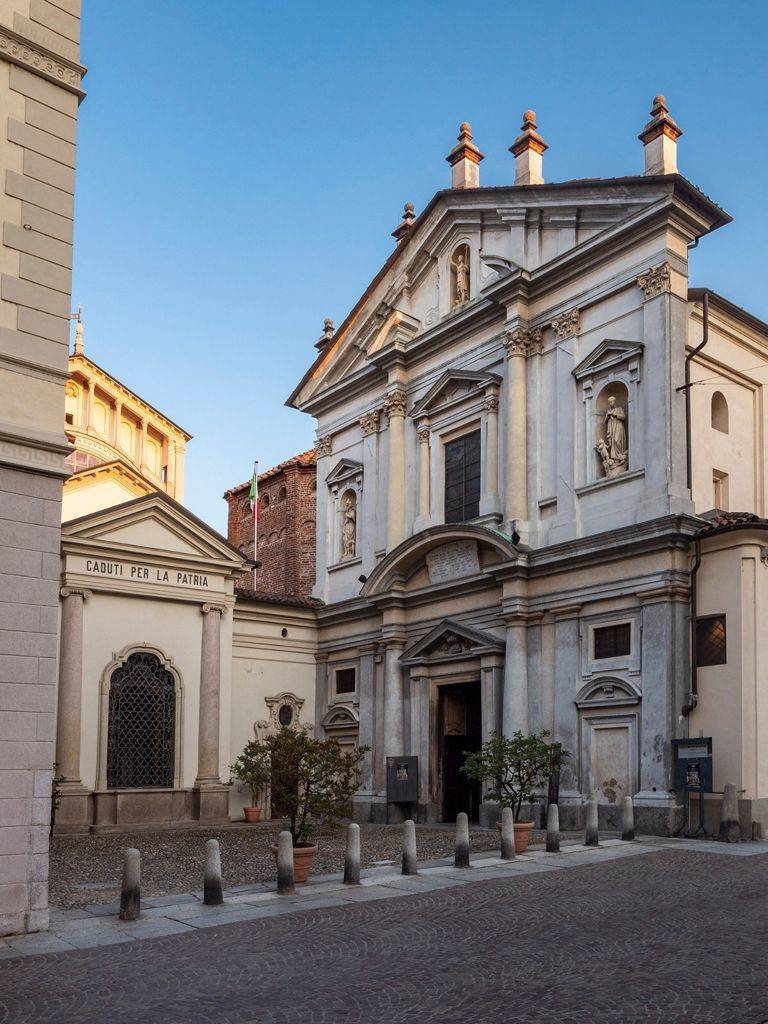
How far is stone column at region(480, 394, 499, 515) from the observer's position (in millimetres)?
23344

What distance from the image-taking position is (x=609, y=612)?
65.7ft

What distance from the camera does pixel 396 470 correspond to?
86.3 ft

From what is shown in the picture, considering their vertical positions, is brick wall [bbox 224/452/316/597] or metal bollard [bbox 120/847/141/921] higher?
brick wall [bbox 224/452/316/597]

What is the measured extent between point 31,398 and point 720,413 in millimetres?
15010

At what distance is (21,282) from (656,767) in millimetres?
13328

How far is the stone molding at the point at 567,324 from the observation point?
2186 cm

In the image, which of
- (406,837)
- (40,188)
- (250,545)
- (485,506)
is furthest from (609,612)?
(250,545)

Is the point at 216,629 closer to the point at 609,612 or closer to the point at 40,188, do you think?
the point at 609,612

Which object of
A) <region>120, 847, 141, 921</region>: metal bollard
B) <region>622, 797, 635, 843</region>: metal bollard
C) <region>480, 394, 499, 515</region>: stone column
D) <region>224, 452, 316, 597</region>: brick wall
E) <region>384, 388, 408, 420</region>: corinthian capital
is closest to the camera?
<region>120, 847, 141, 921</region>: metal bollard

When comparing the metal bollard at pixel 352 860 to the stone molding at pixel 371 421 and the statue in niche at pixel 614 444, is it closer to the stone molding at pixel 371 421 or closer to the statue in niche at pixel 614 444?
the statue in niche at pixel 614 444

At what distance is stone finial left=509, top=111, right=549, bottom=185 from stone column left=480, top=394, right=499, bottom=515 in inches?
204

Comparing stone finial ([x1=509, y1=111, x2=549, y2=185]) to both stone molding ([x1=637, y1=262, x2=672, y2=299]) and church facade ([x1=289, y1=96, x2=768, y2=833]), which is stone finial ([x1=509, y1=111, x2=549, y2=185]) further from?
stone molding ([x1=637, y1=262, x2=672, y2=299])

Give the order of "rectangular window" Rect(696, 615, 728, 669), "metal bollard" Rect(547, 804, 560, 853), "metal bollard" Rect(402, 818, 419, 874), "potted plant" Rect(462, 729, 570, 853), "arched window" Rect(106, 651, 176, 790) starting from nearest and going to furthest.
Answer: "metal bollard" Rect(402, 818, 419, 874), "metal bollard" Rect(547, 804, 560, 853), "potted plant" Rect(462, 729, 570, 853), "rectangular window" Rect(696, 615, 728, 669), "arched window" Rect(106, 651, 176, 790)

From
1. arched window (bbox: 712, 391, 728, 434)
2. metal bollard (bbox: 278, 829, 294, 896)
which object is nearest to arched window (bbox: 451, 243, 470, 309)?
arched window (bbox: 712, 391, 728, 434)
